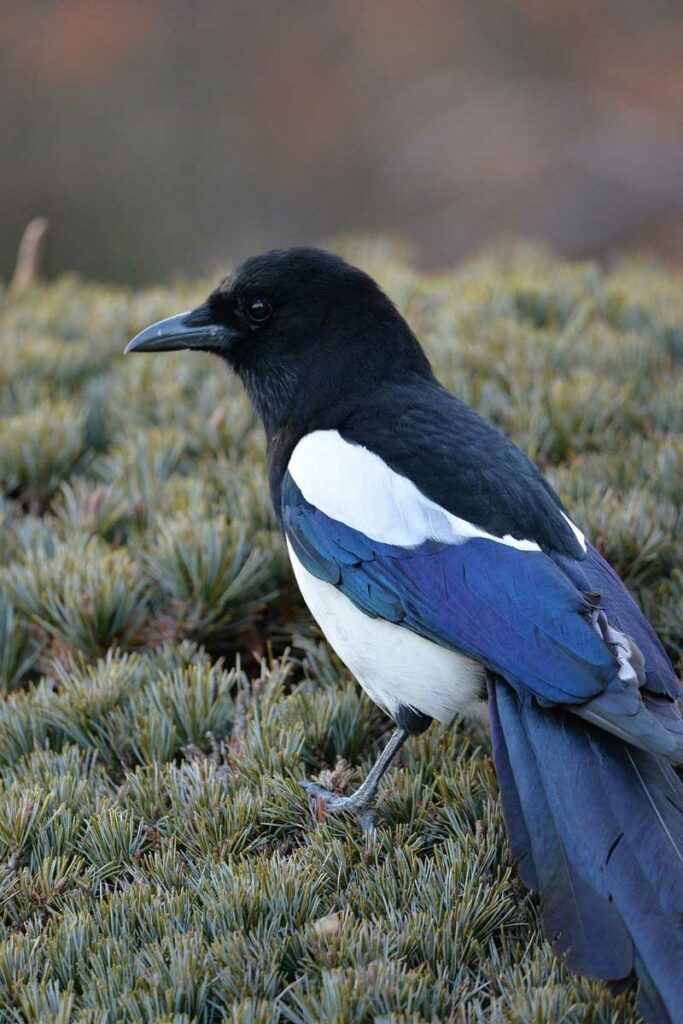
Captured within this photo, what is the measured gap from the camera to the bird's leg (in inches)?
73.0

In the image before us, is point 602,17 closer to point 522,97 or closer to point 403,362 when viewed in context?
point 522,97

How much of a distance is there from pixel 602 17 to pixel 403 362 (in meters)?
6.53

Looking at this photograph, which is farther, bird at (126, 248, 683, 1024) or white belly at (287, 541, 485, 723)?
white belly at (287, 541, 485, 723)

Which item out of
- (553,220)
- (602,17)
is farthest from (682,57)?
(553,220)

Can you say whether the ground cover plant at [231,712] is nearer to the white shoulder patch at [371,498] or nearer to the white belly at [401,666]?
the white belly at [401,666]

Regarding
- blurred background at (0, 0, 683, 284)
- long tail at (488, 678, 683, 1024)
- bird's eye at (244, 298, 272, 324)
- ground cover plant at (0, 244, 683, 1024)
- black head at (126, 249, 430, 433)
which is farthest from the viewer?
blurred background at (0, 0, 683, 284)

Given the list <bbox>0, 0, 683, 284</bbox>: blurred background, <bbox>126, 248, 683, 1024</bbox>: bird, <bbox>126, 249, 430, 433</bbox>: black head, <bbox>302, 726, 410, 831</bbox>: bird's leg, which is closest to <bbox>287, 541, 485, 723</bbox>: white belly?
<bbox>126, 248, 683, 1024</bbox>: bird

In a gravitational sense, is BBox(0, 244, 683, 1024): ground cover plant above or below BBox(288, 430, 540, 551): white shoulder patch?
below

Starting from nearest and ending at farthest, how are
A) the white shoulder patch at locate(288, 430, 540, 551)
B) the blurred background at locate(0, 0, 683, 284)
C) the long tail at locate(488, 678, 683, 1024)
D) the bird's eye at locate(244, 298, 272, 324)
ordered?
the long tail at locate(488, 678, 683, 1024), the white shoulder patch at locate(288, 430, 540, 551), the bird's eye at locate(244, 298, 272, 324), the blurred background at locate(0, 0, 683, 284)

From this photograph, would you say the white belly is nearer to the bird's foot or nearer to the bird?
the bird

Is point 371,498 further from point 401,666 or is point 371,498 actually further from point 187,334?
point 187,334

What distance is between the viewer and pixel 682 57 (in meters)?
7.86

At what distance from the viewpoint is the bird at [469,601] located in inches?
60.4

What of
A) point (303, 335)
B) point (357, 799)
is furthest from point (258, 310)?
point (357, 799)
